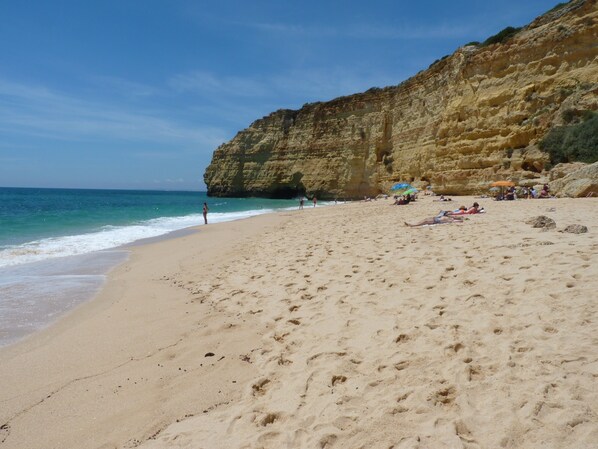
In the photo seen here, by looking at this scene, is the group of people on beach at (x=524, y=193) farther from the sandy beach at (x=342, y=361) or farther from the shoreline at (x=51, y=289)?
the shoreline at (x=51, y=289)

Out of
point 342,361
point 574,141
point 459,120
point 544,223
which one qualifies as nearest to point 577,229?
point 544,223

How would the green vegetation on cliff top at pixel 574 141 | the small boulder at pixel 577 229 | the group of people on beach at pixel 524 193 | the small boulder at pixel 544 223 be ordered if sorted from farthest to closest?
1. the green vegetation on cliff top at pixel 574 141
2. the group of people on beach at pixel 524 193
3. the small boulder at pixel 544 223
4. the small boulder at pixel 577 229

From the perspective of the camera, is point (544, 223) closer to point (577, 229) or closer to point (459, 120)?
point (577, 229)

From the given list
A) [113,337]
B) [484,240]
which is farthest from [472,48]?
[113,337]

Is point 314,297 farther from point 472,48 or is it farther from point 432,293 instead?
point 472,48

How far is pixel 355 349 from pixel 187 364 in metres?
Result: 1.76

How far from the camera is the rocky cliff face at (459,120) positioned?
21.6 meters

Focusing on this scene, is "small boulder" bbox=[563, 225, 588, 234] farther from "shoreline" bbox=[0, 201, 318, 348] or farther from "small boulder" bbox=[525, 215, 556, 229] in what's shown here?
"shoreline" bbox=[0, 201, 318, 348]

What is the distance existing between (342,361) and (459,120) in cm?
2827

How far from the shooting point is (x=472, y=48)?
96.0ft

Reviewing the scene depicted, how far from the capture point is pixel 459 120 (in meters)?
27.5

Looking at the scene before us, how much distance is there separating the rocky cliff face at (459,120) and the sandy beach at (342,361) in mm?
17945

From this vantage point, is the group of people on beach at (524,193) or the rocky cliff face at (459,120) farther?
the rocky cliff face at (459,120)

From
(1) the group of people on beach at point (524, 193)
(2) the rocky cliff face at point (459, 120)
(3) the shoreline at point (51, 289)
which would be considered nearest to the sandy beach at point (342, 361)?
(3) the shoreline at point (51, 289)
